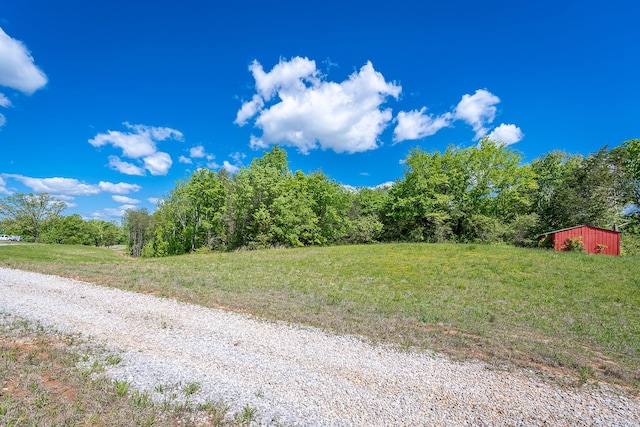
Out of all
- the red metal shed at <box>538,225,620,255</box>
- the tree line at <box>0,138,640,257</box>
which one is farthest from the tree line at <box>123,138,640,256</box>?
the red metal shed at <box>538,225,620,255</box>

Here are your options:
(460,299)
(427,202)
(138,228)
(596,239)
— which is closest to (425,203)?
(427,202)

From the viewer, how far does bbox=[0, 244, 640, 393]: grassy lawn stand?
7.35m

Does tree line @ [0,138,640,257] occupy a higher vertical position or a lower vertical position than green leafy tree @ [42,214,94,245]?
higher

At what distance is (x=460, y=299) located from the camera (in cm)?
1284

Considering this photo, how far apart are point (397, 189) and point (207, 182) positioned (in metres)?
26.2

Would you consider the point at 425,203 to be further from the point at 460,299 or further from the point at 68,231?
the point at 68,231

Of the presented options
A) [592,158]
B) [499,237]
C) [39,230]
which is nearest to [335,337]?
[499,237]

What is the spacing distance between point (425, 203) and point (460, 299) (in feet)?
79.3

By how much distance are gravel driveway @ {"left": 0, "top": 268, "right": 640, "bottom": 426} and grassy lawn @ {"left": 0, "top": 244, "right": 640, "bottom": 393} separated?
3.52 feet

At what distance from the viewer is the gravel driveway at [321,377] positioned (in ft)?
14.3

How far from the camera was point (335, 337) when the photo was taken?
24.3 ft

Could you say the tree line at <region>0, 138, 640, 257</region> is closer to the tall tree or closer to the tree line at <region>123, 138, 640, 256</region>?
the tree line at <region>123, 138, 640, 256</region>

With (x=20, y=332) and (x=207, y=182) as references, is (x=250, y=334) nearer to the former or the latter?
(x=20, y=332)

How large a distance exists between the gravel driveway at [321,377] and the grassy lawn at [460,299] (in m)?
1.07
